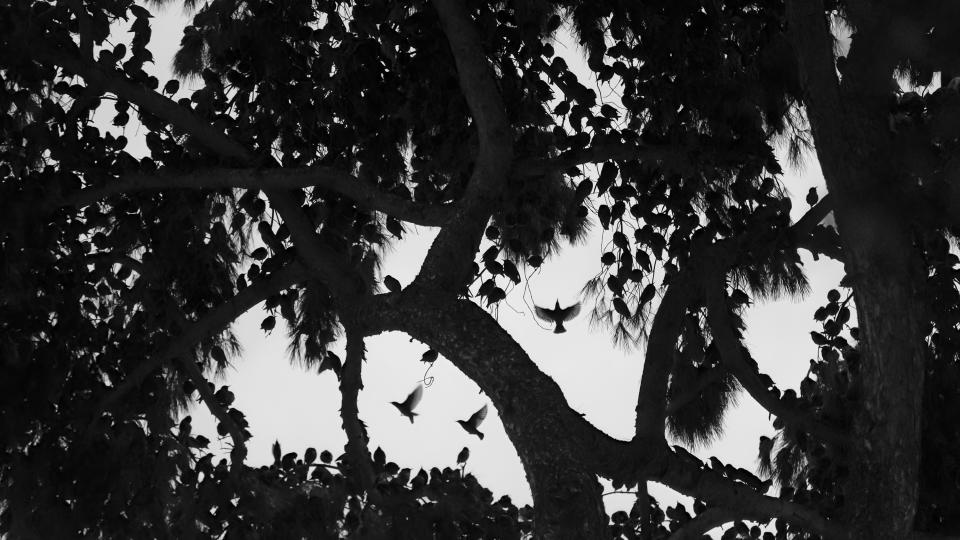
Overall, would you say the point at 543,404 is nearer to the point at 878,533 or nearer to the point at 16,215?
the point at 878,533

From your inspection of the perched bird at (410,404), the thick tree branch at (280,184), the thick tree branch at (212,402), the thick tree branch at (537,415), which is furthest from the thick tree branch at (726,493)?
the thick tree branch at (212,402)

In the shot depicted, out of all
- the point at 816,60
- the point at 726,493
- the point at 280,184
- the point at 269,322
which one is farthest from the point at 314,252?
the point at 816,60

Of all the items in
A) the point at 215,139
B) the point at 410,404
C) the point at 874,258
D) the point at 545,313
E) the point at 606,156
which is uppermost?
the point at 215,139

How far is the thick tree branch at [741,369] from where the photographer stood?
2.89 metres

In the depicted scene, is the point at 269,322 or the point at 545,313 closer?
the point at 545,313

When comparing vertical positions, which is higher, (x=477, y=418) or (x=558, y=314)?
(x=558, y=314)

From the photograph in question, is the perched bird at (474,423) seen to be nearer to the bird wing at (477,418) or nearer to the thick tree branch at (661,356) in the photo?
the bird wing at (477,418)

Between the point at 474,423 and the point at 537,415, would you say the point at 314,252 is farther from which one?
the point at 537,415

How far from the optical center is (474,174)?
9.28ft

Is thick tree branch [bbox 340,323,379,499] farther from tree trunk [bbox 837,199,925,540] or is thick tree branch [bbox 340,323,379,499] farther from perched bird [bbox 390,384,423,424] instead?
tree trunk [bbox 837,199,925,540]

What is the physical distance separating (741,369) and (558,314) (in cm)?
46

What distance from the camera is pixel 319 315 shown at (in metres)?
3.82

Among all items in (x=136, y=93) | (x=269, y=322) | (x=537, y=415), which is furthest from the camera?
(x=269, y=322)

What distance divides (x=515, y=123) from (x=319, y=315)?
93 centimetres
